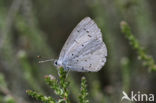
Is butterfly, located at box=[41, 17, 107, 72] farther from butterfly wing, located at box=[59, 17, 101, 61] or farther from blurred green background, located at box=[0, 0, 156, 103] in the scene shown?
blurred green background, located at box=[0, 0, 156, 103]

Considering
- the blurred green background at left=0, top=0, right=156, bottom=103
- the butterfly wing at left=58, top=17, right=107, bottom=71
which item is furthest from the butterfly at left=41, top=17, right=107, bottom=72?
the blurred green background at left=0, top=0, right=156, bottom=103

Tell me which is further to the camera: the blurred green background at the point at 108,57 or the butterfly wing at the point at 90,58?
the blurred green background at the point at 108,57

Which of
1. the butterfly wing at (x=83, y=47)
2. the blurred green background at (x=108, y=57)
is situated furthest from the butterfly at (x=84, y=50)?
the blurred green background at (x=108, y=57)

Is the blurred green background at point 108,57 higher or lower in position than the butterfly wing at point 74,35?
higher

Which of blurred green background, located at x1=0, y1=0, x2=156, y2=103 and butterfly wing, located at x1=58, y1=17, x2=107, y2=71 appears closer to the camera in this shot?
butterfly wing, located at x1=58, y1=17, x2=107, y2=71

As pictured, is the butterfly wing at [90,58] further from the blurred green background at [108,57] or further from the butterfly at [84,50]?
the blurred green background at [108,57]

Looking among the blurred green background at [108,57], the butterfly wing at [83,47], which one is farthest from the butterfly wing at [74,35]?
the blurred green background at [108,57]

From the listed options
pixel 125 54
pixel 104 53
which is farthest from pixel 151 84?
pixel 104 53

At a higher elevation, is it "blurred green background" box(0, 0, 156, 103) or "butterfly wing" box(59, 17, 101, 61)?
"blurred green background" box(0, 0, 156, 103)

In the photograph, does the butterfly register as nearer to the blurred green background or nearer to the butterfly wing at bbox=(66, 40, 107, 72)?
the butterfly wing at bbox=(66, 40, 107, 72)

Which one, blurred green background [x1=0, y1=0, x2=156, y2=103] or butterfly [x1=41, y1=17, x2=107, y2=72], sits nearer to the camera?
butterfly [x1=41, y1=17, x2=107, y2=72]
